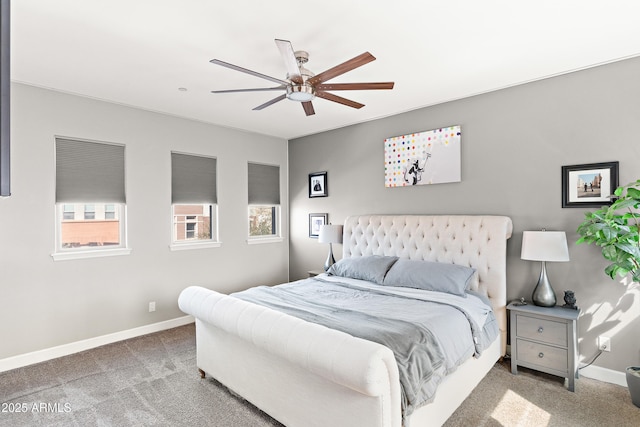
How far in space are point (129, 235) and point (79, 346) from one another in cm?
124

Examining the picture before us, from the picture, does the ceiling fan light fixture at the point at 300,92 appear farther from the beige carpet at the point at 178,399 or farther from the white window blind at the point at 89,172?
the white window blind at the point at 89,172

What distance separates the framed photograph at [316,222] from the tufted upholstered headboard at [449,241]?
2.18 feet

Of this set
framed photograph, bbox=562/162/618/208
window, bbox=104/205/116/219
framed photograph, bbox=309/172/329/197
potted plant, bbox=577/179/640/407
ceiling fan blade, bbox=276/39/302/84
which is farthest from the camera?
framed photograph, bbox=309/172/329/197

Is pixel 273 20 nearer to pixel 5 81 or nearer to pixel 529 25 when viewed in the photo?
pixel 529 25

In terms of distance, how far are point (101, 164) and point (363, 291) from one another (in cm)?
316

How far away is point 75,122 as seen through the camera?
3.49 m

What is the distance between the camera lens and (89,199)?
11.7 feet

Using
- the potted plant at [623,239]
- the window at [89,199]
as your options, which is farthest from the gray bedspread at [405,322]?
the window at [89,199]

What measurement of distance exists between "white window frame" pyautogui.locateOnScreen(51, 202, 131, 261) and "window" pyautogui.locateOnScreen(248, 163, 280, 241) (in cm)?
173

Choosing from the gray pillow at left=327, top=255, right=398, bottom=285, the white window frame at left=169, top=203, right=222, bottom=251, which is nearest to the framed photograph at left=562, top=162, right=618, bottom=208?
the gray pillow at left=327, top=255, right=398, bottom=285

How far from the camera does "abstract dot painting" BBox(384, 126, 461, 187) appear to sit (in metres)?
3.68

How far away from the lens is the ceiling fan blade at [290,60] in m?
1.90

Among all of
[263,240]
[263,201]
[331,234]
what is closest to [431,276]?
[331,234]

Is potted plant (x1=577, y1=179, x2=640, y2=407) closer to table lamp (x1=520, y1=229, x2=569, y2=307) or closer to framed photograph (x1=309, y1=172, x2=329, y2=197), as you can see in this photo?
table lamp (x1=520, y1=229, x2=569, y2=307)
